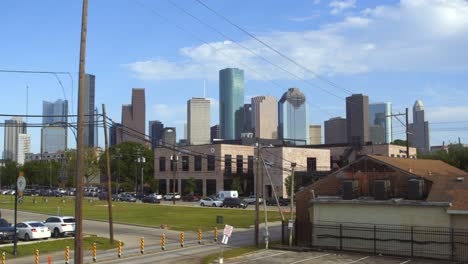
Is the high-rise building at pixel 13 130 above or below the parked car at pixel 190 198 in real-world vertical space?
above

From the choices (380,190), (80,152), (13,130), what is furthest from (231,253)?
(13,130)

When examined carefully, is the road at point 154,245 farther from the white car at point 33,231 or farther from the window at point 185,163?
the window at point 185,163

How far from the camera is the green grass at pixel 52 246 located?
35.9m

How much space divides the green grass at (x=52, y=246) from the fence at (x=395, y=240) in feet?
49.6

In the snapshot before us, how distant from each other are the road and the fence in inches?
283

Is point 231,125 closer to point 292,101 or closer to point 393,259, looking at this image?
point 292,101

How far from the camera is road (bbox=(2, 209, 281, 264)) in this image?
3291 centimetres

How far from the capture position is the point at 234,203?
289 ft

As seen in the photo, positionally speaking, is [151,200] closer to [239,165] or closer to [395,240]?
[239,165]

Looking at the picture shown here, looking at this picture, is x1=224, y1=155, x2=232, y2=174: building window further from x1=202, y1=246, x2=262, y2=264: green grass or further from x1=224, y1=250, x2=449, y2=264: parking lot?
x1=224, y1=250, x2=449, y2=264: parking lot

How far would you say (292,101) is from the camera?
219ft

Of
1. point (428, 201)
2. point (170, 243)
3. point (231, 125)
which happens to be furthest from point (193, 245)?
point (231, 125)

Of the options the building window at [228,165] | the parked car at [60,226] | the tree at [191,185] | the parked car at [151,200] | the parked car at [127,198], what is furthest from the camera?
the tree at [191,185]

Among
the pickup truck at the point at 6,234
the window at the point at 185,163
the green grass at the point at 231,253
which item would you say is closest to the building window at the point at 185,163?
the window at the point at 185,163
